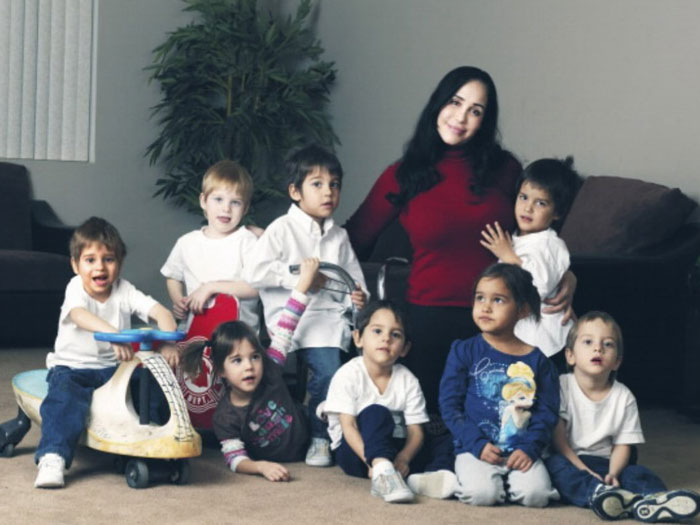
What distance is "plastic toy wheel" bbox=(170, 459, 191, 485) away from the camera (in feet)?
9.04

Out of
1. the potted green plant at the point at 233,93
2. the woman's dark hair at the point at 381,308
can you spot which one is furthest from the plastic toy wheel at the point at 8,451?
the potted green plant at the point at 233,93

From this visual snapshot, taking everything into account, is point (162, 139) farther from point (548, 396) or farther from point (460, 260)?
point (548, 396)

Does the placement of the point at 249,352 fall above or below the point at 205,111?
below

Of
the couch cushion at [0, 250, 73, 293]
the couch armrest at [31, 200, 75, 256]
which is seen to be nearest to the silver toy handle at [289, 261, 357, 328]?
the couch cushion at [0, 250, 73, 293]

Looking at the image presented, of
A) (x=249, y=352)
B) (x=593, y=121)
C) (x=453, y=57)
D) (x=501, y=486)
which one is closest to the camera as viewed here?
(x=501, y=486)

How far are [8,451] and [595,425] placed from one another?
1612mm

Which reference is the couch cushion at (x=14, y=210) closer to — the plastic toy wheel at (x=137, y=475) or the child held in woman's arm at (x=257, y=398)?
the child held in woman's arm at (x=257, y=398)

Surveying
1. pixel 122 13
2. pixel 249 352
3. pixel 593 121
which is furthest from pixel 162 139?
pixel 249 352

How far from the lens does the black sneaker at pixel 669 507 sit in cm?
252

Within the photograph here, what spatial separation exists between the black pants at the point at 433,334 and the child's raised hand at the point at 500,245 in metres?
0.20

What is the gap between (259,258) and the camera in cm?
320

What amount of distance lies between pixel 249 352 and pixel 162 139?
11.2 feet

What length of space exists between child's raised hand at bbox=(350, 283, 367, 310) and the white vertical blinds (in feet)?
11.5

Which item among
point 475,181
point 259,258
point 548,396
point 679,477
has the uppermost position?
point 475,181
